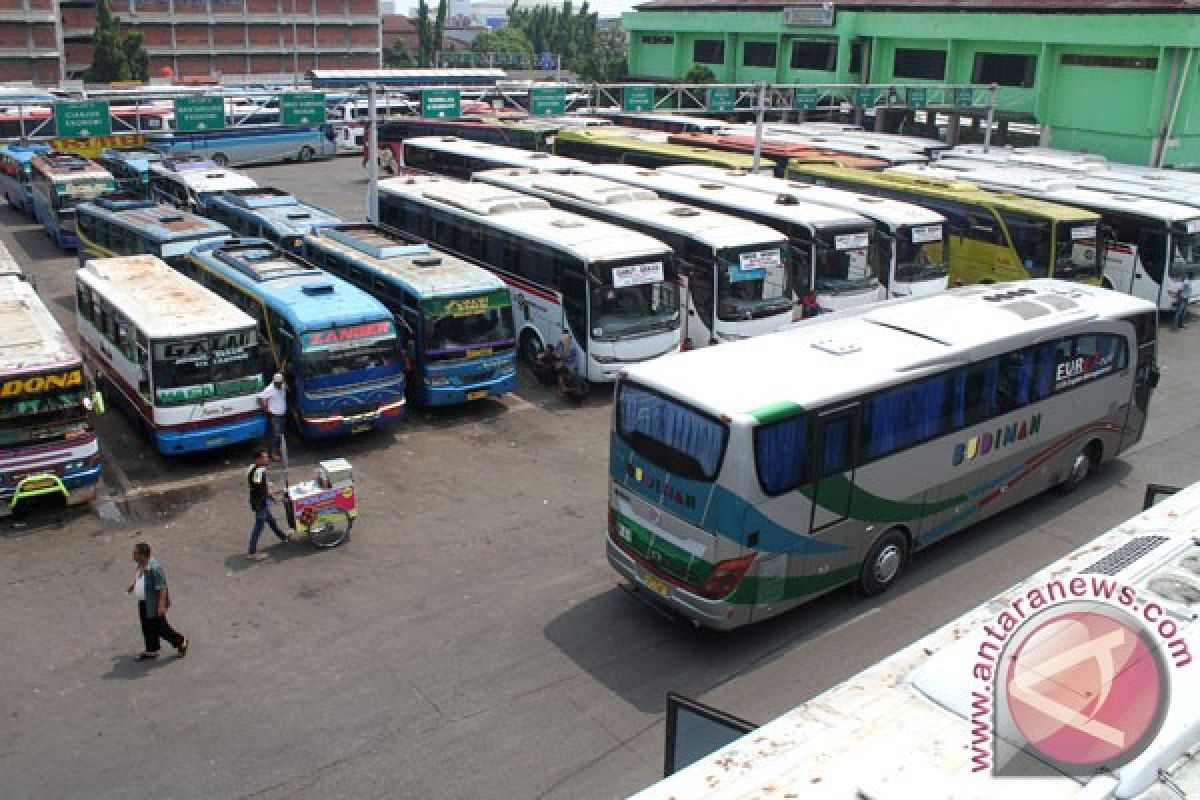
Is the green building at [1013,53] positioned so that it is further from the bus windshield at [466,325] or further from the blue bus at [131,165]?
the bus windshield at [466,325]

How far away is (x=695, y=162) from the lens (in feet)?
104

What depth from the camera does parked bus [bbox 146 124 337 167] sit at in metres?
42.2

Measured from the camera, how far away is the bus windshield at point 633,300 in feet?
61.0

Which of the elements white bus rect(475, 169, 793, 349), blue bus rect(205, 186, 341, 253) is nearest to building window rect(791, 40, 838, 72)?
blue bus rect(205, 186, 341, 253)

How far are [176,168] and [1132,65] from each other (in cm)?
3361

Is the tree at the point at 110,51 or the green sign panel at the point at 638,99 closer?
the green sign panel at the point at 638,99

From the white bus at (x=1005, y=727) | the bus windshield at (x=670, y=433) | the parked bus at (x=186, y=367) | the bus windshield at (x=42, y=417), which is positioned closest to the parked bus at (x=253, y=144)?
the parked bus at (x=186, y=367)

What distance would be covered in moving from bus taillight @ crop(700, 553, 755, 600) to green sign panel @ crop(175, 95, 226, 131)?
86.6ft

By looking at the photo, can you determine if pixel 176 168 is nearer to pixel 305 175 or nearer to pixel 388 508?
pixel 305 175

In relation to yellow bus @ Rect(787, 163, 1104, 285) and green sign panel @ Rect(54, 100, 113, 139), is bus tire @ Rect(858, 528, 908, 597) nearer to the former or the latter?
yellow bus @ Rect(787, 163, 1104, 285)

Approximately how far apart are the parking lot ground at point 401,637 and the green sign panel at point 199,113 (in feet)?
58.7

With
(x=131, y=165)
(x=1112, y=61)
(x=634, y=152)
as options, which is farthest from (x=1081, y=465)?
(x=1112, y=61)

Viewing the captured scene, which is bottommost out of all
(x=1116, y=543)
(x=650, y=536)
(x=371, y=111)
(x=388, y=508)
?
(x=388, y=508)

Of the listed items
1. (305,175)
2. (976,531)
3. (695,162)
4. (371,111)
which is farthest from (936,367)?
(305,175)
